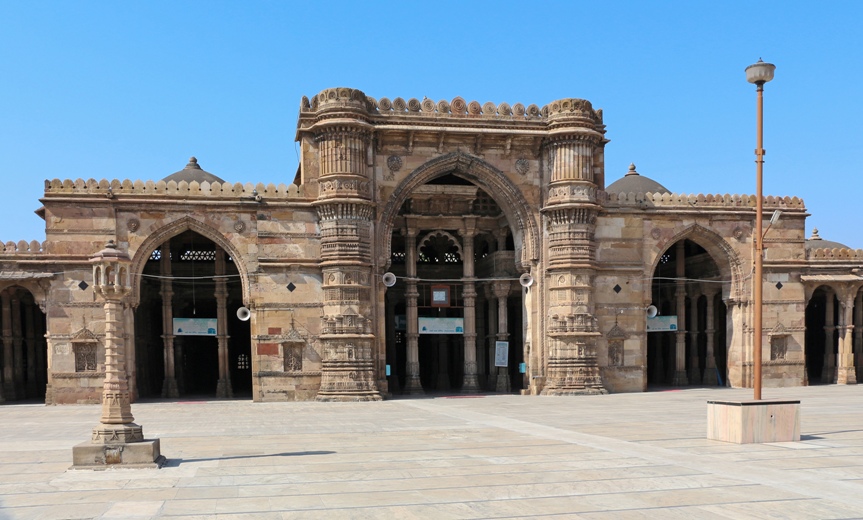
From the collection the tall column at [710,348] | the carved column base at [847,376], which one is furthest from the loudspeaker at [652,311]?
the carved column base at [847,376]

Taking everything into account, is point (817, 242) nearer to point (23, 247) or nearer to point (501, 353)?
point (501, 353)

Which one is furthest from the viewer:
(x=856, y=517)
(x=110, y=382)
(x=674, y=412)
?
(x=674, y=412)

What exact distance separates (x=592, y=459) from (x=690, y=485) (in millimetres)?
2431

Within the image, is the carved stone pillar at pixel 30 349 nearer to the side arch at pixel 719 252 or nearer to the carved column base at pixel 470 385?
the carved column base at pixel 470 385

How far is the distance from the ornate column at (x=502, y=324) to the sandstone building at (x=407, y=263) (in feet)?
0.18

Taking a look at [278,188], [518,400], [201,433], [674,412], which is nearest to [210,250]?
[278,188]

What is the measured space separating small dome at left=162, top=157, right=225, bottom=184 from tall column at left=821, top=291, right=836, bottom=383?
85.9ft

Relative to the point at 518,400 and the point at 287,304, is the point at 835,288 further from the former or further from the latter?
the point at 287,304

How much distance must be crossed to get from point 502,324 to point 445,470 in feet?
61.8

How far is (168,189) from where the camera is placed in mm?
25453

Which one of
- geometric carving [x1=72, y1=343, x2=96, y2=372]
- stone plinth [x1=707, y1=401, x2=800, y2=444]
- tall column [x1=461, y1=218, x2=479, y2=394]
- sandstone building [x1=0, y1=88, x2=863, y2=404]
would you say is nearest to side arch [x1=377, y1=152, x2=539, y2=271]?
sandstone building [x1=0, y1=88, x2=863, y2=404]

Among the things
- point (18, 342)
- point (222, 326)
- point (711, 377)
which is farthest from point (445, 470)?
point (711, 377)

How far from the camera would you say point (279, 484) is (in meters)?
10.7

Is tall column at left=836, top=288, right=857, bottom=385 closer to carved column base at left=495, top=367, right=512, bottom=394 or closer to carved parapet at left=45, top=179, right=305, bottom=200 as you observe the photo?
carved column base at left=495, top=367, right=512, bottom=394
